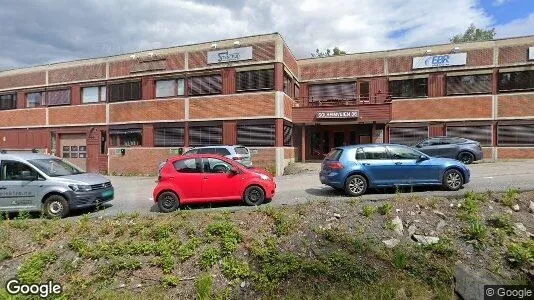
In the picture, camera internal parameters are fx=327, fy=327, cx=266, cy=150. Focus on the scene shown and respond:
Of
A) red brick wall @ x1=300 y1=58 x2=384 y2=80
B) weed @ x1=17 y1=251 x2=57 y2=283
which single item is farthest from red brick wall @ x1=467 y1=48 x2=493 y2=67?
weed @ x1=17 y1=251 x2=57 y2=283

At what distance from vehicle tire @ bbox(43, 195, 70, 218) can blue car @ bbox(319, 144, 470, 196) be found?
25.4ft

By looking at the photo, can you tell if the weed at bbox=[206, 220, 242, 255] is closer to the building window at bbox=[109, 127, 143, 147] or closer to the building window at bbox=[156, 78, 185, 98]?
the building window at bbox=[156, 78, 185, 98]

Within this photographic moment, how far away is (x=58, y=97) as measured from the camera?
24734 millimetres

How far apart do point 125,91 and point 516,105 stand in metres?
25.5

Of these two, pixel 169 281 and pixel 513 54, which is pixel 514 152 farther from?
pixel 169 281

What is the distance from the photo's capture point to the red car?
30.3 ft

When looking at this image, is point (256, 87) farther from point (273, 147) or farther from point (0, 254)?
point (0, 254)

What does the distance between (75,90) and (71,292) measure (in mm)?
22269

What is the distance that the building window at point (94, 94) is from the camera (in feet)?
77.1

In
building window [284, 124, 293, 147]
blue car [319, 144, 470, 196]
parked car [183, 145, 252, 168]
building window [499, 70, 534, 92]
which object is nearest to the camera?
blue car [319, 144, 470, 196]

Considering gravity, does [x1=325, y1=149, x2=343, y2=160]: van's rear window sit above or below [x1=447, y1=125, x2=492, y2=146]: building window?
below

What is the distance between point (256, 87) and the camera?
63.6 ft

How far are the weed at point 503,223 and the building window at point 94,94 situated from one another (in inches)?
934

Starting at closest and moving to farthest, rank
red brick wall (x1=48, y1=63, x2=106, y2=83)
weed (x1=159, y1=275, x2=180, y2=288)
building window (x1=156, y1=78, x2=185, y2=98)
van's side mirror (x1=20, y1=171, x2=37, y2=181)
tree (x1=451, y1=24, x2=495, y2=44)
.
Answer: weed (x1=159, y1=275, x2=180, y2=288), van's side mirror (x1=20, y1=171, x2=37, y2=181), building window (x1=156, y1=78, x2=185, y2=98), red brick wall (x1=48, y1=63, x2=106, y2=83), tree (x1=451, y1=24, x2=495, y2=44)
